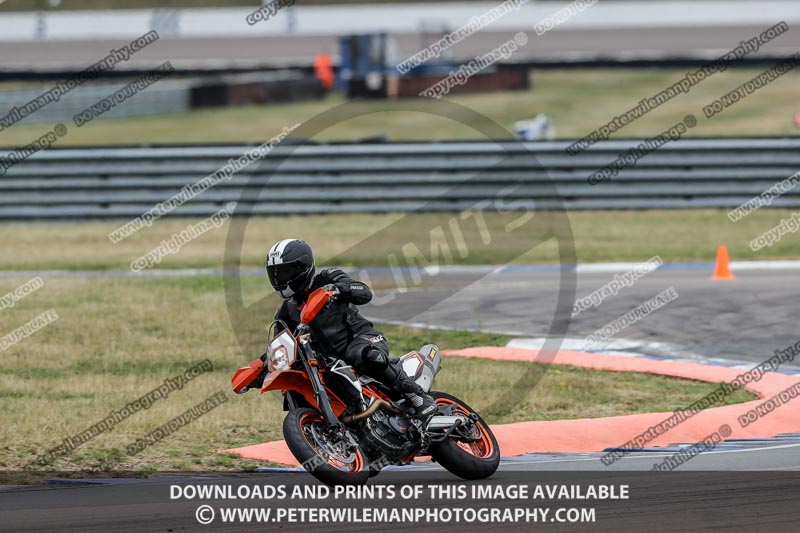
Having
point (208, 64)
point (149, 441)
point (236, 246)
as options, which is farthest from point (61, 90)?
point (149, 441)

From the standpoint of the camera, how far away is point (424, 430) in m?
7.70

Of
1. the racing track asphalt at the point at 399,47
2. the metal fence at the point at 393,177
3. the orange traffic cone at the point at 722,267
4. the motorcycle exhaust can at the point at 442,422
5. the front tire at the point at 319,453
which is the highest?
the racing track asphalt at the point at 399,47

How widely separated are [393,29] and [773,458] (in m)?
34.3

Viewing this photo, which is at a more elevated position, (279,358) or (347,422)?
(279,358)

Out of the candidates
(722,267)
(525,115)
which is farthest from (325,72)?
(722,267)

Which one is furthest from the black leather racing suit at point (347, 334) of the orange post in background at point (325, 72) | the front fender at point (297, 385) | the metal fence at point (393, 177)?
the orange post in background at point (325, 72)

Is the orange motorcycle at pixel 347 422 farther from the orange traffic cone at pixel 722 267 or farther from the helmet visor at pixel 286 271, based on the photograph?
the orange traffic cone at pixel 722 267

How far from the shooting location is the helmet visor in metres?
7.64

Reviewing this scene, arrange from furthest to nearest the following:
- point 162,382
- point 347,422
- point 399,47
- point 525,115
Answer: point 399,47
point 525,115
point 162,382
point 347,422

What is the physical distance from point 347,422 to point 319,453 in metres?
0.40

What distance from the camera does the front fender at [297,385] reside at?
24.4ft

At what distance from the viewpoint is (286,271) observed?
765 cm

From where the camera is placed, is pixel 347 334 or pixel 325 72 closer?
pixel 347 334

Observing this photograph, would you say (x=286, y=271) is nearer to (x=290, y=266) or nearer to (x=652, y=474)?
(x=290, y=266)
